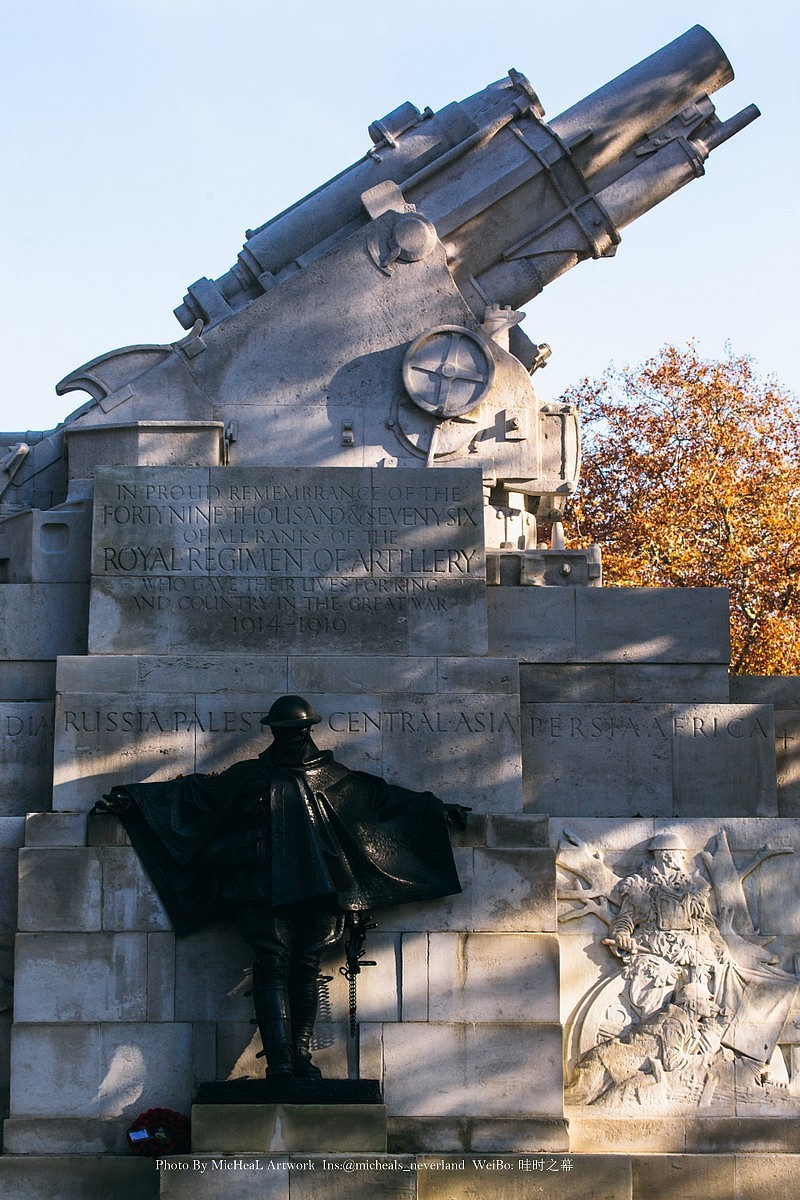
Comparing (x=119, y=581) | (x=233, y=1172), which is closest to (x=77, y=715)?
(x=119, y=581)

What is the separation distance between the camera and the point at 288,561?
1916 centimetres

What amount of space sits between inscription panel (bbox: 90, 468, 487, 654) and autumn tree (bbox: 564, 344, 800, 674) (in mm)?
20094

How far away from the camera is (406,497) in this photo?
19391mm

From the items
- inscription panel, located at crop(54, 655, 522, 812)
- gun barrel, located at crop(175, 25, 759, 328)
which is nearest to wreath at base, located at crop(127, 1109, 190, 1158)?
inscription panel, located at crop(54, 655, 522, 812)

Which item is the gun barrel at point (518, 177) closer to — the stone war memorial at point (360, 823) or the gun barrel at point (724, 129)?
the gun barrel at point (724, 129)

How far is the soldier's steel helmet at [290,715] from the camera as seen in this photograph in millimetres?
17328

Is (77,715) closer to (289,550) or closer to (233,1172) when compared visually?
(289,550)

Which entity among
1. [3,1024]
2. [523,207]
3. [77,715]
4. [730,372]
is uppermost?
[730,372]

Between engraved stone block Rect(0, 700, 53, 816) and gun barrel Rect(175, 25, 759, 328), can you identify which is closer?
engraved stone block Rect(0, 700, 53, 816)

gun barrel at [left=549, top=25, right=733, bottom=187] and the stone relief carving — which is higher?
gun barrel at [left=549, top=25, right=733, bottom=187]

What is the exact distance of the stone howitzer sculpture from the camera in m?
21.1

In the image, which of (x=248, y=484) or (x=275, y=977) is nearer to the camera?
(x=275, y=977)

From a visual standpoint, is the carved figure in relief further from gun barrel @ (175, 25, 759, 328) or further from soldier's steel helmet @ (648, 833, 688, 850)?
gun barrel @ (175, 25, 759, 328)

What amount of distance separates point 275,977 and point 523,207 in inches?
394
